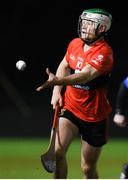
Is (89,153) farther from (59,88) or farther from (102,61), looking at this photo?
(102,61)

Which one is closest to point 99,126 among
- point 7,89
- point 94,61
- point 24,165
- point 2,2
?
point 94,61

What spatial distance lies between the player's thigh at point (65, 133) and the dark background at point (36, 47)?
10356 mm

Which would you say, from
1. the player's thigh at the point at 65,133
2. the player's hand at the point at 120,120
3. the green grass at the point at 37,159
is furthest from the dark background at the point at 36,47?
the player's hand at the point at 120,120

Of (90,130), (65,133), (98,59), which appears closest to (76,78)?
(98,59)

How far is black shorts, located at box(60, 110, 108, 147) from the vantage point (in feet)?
35.4

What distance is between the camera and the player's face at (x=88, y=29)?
1071cm

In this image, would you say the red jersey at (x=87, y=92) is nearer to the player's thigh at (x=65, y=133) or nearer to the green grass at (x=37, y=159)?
the player's thigh at (x=65, y=133)

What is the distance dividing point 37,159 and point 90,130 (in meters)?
4.88

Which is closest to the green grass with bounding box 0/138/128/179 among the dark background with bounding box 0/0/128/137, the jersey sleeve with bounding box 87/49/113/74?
the jersey sleeve with bounding box 87/49/113/74

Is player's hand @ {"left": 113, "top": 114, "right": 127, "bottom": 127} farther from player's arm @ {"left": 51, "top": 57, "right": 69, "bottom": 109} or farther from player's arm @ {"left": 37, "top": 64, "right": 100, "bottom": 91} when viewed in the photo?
player's arm @ {"left": 51, "top": 57, "right": 69, "bottom": 109}

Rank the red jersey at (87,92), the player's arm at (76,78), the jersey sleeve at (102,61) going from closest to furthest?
the player's arm at (76,78) → the jersey sleeve at (102,61) → the red jersey at (87,92)

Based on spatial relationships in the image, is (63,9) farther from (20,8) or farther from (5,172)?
(5,172)

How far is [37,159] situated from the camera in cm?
1565

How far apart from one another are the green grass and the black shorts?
1874 millimetres
